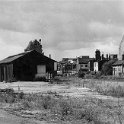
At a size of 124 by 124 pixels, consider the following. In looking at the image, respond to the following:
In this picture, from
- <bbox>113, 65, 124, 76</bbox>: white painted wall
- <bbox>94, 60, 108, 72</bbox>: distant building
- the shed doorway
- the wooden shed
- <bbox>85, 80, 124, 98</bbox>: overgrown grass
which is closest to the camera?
<bbox>85, 80, 124, 98</bbox>: overgrown grass

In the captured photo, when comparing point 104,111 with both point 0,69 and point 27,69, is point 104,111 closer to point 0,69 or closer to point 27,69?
point 27,69

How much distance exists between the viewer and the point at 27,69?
5119cm

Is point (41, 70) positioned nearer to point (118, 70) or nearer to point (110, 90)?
point (110, 90)

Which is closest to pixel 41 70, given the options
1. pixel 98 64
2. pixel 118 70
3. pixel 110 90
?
pixel 110 90

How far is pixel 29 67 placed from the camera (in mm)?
51281

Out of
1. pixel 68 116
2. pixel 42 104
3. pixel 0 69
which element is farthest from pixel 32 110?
pixel 0 69

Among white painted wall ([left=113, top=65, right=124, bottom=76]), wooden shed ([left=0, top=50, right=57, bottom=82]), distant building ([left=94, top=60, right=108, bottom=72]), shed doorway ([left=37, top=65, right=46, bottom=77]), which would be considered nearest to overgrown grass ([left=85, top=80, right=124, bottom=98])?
wooden shed ([left=0, top=50, right=57, bottom=82])

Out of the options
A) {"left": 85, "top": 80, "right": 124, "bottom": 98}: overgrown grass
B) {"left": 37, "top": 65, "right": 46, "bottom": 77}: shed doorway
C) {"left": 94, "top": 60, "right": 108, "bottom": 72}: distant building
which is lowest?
{"left": 85, "top": 80, "right": 124, "bottom": 98}: overgrown grass

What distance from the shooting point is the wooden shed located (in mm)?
50500

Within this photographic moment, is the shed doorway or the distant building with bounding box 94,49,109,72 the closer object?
the shed doorway

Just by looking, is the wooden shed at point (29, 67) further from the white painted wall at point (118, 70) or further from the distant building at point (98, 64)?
the distant building at point (98, 64)

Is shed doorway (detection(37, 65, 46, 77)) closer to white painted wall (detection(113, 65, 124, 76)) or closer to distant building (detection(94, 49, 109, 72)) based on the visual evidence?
white painted wall (detection(113, 65, 124, 76))

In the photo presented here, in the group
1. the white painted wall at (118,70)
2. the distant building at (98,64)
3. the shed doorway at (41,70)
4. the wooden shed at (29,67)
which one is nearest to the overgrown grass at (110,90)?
the wooden shed at (29,67)

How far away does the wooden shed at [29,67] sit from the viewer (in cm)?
5050
